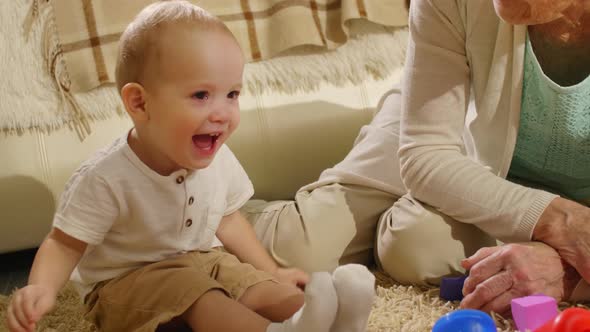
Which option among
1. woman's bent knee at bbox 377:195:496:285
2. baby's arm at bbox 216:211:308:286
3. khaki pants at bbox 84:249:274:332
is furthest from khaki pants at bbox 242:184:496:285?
khaki pants at bbox 84:249:274:332

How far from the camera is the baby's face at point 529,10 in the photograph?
42.2 inches

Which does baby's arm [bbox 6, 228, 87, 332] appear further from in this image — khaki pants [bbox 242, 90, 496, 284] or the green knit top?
the green knit top

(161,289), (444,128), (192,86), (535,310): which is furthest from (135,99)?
(535,310)

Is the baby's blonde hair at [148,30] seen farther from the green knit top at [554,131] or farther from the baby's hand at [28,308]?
the green knit top at [554,131]

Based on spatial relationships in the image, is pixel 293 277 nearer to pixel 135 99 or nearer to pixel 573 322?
pixel 135 99

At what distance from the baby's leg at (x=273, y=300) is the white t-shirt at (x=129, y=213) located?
0.38 ft

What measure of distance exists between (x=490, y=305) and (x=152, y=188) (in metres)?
0.49

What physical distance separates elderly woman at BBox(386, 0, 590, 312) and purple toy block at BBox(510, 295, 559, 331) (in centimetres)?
8

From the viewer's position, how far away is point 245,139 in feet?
5.48

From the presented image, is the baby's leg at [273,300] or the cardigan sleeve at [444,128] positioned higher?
the cardigan sleeve at [444,128]

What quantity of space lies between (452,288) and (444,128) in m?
0.24

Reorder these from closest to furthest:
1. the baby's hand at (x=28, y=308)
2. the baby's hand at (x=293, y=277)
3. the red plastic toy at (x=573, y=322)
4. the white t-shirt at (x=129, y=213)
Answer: the red plastic toy at (x=573, y=322), the baby's hand at (x=28, y=308), the white t-shirt at (x=129, y=213), the baby's hand at (x=293, y=277)

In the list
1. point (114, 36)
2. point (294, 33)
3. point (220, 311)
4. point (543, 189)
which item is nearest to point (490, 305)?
point (543, 189)

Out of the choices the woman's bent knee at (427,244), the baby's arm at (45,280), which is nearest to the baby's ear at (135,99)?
the baby's arm at (45,280)
